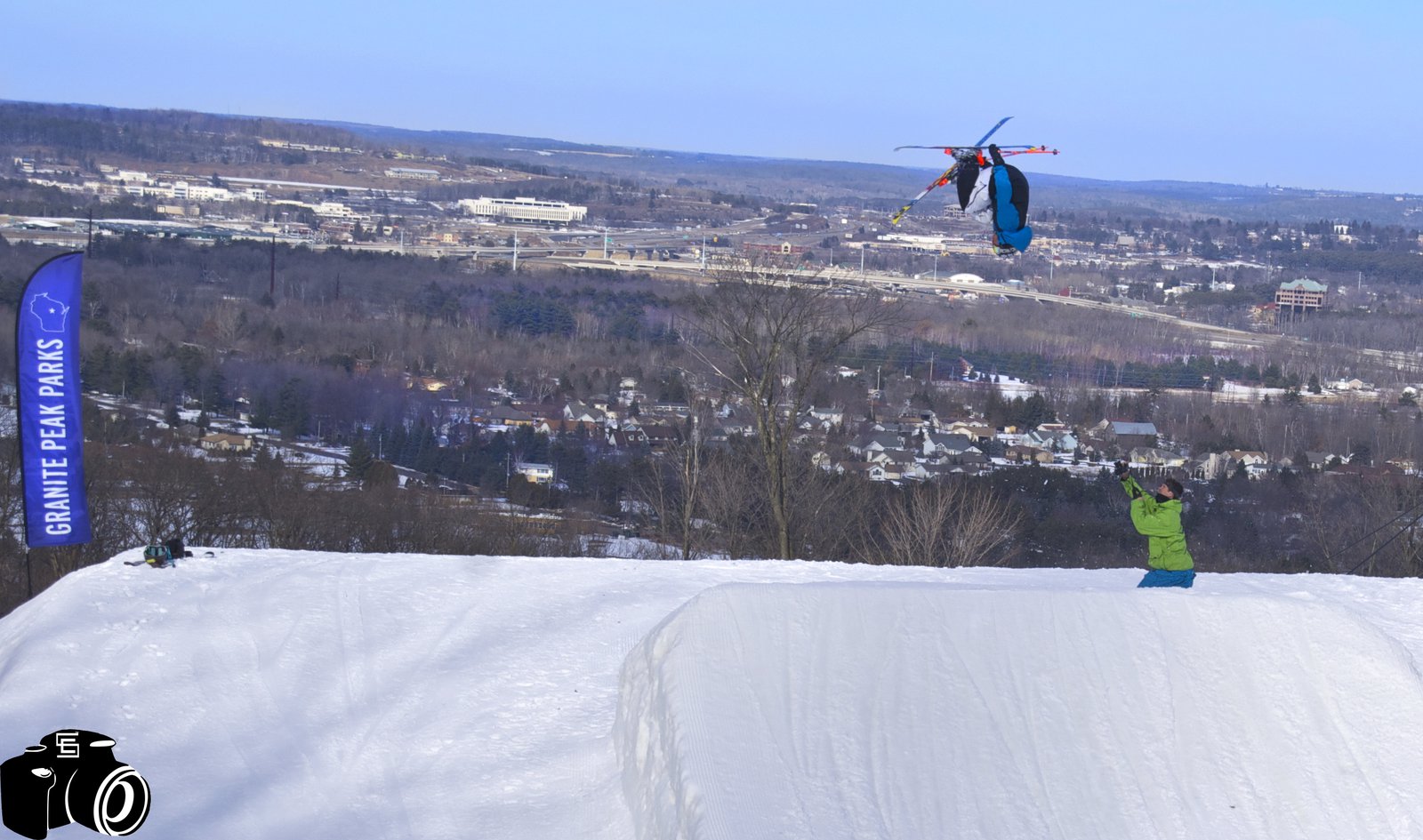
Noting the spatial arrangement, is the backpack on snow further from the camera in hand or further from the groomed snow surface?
the camera in hand

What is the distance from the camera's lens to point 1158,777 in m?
7.41

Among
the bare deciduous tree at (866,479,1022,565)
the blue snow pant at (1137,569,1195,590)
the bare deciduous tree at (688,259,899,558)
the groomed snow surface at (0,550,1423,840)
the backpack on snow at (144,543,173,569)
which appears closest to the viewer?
the groomed snow surface at (0,550,1423,840)

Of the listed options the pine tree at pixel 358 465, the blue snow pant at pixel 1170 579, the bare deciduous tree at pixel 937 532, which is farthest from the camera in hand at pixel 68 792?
the pine tree at pixel 358 465

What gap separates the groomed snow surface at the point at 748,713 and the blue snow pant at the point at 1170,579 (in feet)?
3.65

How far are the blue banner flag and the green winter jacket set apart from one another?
8626 millimetres

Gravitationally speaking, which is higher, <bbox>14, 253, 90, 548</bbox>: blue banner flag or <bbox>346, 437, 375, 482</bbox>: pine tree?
<bbox>14, 253, 90, 548</bbox>: blue banner flag

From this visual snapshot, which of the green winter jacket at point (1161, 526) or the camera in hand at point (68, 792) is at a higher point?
the green winter jacket at point (1161, 526)

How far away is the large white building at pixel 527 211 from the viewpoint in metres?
104

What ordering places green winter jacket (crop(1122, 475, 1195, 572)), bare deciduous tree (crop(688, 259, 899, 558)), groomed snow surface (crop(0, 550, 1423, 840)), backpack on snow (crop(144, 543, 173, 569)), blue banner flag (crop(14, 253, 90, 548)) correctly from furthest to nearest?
bare deciduous tree (crop(688, 259, 899, 558)) → blue banner flag (crop(14, 253, 90, 548)) → backpack on snow (crop(144, 543, 173, 569)) → green winter jacket (crop(1122, 475, 1195, 572)) → groomed snow surface (crop(0, 550, 1423, 840))

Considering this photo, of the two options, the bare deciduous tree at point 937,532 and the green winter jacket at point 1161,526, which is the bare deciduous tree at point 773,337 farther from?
the green winter jacket at point 1161,526

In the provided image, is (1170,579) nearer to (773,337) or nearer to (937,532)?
(773,337)

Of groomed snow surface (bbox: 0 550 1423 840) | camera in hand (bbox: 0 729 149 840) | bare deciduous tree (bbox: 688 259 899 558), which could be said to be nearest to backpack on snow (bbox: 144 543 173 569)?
groomed snow surface (bbox: 0 550 1423 840)

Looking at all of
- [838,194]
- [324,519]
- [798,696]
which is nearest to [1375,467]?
[324,519]

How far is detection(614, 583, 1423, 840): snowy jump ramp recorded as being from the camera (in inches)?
271
